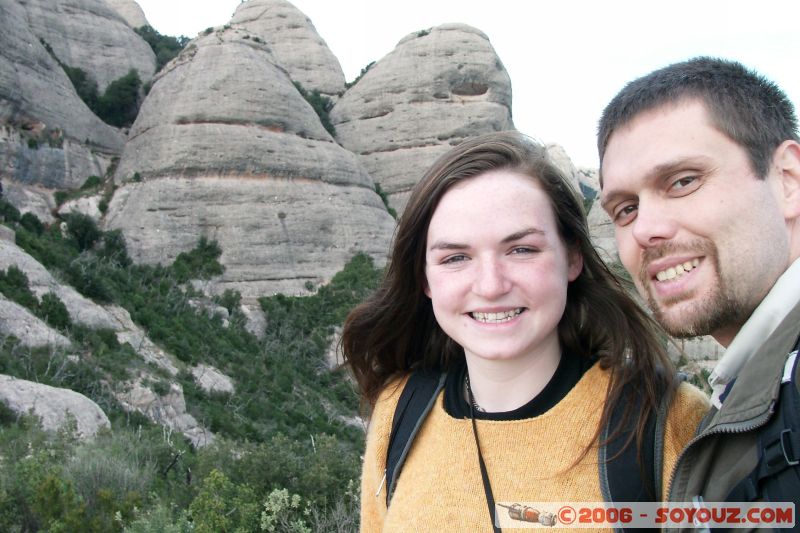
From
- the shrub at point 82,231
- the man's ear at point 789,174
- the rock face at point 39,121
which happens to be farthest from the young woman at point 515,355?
the rock face at point 39,121

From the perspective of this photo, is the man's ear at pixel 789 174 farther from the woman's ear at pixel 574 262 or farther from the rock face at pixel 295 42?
the rock face at pixel 295 42

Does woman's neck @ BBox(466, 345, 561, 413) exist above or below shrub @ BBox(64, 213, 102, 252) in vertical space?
above

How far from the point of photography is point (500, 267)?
168cm

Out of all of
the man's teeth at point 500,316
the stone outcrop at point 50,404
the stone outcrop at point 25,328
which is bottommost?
the stone outcrop at point 50,404

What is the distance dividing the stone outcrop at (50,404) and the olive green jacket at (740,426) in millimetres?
8110

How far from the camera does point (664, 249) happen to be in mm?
1457

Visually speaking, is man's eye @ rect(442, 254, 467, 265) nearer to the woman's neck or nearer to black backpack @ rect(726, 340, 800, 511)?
the woman's neck

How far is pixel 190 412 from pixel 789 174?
12.2 m

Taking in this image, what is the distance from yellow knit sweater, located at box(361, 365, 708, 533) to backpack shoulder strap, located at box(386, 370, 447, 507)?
0.10 ft

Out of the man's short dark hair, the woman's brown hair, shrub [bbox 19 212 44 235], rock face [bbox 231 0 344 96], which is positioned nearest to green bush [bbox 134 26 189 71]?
rock face [bbox 231 0 344 96]

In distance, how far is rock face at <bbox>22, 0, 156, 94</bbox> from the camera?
94.9 feet

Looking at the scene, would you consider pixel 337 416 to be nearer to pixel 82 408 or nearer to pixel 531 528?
A: pixel 82 408

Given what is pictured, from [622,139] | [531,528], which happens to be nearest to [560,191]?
[622,139]

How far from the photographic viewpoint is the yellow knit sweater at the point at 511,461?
1.54 m
